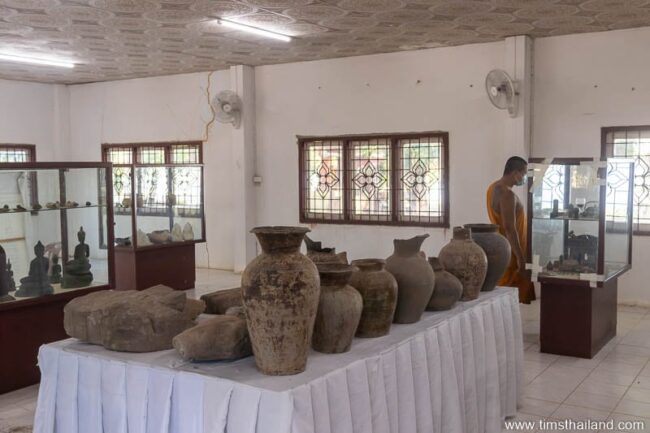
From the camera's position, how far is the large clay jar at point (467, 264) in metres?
3.93

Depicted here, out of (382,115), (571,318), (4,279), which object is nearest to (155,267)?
(4,279)

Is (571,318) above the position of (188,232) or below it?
below

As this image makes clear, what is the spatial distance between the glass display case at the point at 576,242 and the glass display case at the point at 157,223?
170 inches

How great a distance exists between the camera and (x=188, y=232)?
27.5 ft

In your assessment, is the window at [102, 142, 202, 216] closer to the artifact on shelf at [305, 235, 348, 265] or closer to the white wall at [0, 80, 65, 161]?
the white wall at [0, 80, 65, 161]

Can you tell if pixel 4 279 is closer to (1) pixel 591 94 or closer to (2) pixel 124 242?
(2) pixel 124 242

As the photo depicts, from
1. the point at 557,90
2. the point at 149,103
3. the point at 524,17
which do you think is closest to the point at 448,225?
the point at 557,90

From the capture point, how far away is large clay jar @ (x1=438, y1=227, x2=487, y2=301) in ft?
12.9

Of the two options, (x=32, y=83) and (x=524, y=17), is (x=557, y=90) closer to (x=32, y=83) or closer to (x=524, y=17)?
(x=524, y=17)

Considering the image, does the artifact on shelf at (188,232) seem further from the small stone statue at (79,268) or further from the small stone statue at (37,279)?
the small stone statue at (37,279)

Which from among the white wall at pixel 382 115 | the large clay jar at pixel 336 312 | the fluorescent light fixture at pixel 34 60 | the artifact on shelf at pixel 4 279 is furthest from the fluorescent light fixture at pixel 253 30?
the large clay jar at pixel 336 312

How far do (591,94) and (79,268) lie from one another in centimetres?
562

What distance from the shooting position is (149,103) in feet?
35.5

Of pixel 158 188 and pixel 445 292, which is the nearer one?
pixel 445 292
